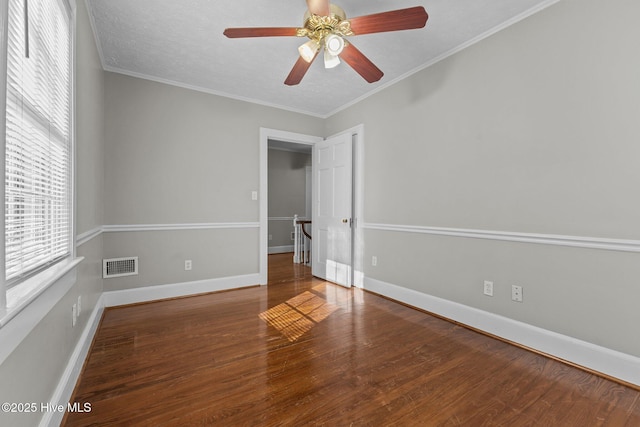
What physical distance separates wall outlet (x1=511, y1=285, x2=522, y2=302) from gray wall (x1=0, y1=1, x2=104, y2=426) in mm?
2841

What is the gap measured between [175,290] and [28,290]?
2.55m

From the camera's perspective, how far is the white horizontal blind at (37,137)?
38.4 inches

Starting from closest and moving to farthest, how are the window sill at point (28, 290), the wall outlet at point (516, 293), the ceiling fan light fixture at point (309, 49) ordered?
1. the window sill at point (28, 290)
2. the ceiling fan light fixture at point (309, 49)
3. the wall outlet at point (516, 293)

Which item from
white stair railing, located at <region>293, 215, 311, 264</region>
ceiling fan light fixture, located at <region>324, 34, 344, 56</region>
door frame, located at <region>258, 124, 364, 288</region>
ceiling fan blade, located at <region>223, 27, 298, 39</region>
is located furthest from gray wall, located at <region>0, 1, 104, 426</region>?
white stair railing, located at <region>293, 215, 311, 264</region>

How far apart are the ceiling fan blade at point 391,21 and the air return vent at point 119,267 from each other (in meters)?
3.13

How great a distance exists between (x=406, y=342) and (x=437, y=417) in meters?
0.81

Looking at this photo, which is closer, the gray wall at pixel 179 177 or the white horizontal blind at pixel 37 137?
the white horizontal blind at pixel 37 137

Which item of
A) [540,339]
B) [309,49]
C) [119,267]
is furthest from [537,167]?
[119,267]

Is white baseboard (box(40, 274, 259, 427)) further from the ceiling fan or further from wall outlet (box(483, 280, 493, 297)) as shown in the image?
wall outlet (box(483, 280, 493, 297))

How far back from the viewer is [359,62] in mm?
2195

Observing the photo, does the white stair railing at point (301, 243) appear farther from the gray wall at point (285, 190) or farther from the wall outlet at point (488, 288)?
the wall outlet at point (488, 288)

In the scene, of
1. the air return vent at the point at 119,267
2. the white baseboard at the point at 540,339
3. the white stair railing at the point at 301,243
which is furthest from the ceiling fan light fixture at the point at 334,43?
the white stair railing at the point at 301,243

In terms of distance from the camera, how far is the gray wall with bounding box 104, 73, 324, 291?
3088 millimetres

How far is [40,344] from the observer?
46.3 inches
